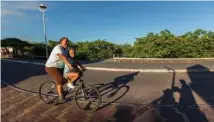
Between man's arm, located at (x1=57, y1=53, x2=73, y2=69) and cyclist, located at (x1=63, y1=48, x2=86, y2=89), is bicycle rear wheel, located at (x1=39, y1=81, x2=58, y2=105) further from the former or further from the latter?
man's arm, located at (x1=57, y1=53, x2=73, y2=69)

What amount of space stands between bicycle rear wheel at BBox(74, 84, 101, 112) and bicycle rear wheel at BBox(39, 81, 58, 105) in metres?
0.77

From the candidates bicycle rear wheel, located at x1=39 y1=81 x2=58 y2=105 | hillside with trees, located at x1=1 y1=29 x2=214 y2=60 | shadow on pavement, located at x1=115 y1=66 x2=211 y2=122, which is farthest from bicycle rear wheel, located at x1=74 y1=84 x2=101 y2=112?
hillside with trees, located at x1=1 y1=29 x2=214 y2=60

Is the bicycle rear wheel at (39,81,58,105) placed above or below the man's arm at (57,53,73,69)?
below

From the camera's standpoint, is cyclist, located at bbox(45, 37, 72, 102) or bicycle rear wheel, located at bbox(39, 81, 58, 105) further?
bicycle rear wheel, located at bbox(39, 81, 58, 105)

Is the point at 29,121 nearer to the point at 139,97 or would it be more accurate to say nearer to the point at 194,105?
the point at 139,97

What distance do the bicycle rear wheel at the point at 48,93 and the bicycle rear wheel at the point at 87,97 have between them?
0.77 meters

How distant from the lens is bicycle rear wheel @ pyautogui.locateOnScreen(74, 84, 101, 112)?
211 inches

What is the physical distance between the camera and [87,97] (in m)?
5.59

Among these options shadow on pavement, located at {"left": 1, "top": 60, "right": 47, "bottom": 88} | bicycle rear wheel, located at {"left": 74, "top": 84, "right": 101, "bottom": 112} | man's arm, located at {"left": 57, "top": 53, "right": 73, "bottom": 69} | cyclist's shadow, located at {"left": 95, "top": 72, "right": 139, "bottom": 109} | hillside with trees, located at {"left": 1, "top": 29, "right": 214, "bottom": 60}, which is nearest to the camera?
man's arm, located at {"left": 57, "top": 53, "right": 73, "bottom": 69}

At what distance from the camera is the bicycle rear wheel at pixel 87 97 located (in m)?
5.37

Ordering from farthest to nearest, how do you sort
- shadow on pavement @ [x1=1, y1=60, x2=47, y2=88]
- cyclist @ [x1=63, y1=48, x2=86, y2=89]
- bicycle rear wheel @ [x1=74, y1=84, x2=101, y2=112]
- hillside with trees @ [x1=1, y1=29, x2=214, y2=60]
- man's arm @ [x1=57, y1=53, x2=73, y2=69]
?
hillside with trees @ [x1=1, y1=29, x2=214, y2=60], shadow on pavement @ [x1=1, y1=60, x2=47, y2=88], cyclist @ [x1=63, y1=48, x2=86, y2=89], bicycle rear wheel @ [x1=74, y1=84, x2=101, y2=112], man's arm @ [x1=57, y1=53, x2=73, y2=69]

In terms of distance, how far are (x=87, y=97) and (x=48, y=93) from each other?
1.21m

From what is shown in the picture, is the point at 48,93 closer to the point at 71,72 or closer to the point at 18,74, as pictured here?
the point at 71,72

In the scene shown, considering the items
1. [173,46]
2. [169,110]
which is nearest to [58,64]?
[169,110]
